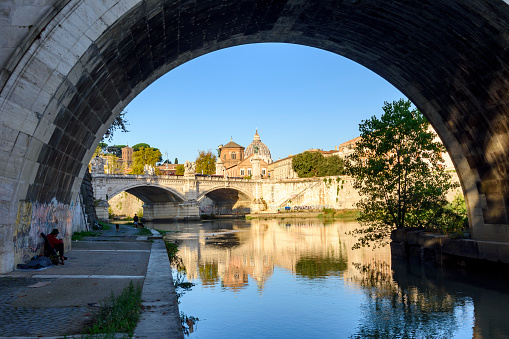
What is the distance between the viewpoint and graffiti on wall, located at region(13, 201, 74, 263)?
31.3ft

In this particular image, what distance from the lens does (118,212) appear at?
297ft

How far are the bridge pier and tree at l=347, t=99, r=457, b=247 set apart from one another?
58.1 metres

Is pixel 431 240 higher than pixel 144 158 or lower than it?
lower

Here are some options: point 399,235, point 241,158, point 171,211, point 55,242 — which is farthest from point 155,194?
point 241,158

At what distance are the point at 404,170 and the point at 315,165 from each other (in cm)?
Answer: 8383

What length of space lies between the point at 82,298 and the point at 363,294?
7.68 m

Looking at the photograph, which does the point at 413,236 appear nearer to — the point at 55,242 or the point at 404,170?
the point at 404,170

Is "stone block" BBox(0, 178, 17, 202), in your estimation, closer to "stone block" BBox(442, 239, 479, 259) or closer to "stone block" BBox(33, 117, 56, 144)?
"stone block" BBox(33, 117, 56, 144)

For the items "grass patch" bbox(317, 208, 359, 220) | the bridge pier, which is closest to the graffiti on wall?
"grass patch" bbox(317, 208, 359, 220)

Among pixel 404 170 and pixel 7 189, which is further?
pixel 404 170

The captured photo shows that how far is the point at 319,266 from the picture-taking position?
17.8m

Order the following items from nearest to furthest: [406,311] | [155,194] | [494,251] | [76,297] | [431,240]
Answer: [76,297]
[406,311]
[494,251]
[431,240]
[155,194]

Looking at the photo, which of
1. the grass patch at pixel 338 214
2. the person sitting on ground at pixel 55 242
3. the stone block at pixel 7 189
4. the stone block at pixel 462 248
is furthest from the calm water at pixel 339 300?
the grass patch at pixel 338 214

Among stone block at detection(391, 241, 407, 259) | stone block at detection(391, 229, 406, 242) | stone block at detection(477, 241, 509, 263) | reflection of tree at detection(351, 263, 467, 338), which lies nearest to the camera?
reflection of tree at detection(351, 263, 467, 338)
